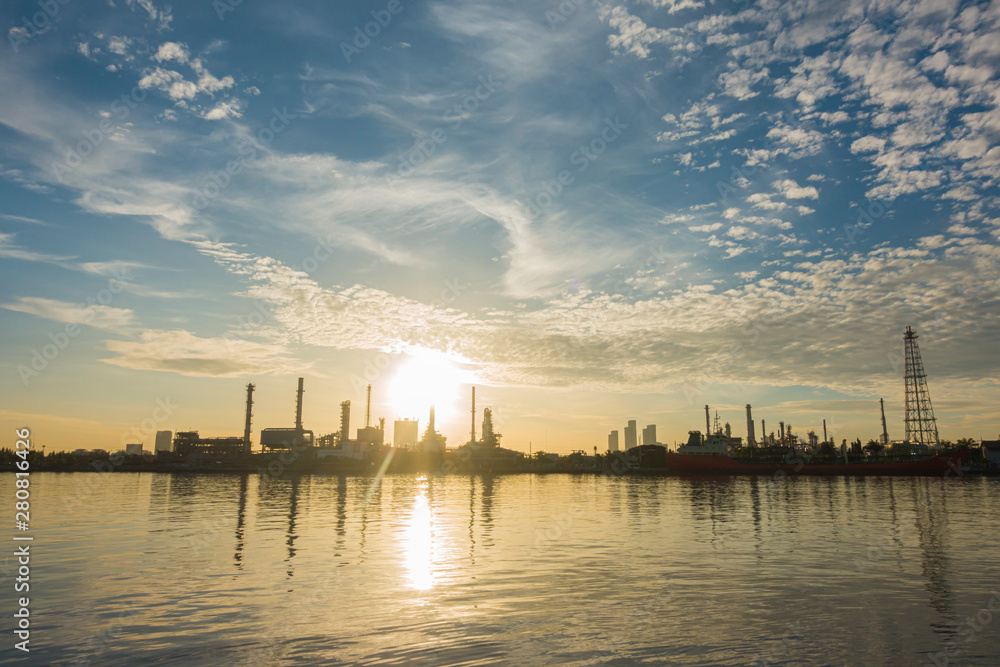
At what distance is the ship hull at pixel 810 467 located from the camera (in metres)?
107

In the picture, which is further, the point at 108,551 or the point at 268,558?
the point at 108,551

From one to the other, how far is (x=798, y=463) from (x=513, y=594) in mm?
132278

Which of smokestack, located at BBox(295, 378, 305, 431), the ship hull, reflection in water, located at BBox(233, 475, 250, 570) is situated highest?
smokestack, located at BBox(295, 378, 305, 431)

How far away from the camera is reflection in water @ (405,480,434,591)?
59.1 ft

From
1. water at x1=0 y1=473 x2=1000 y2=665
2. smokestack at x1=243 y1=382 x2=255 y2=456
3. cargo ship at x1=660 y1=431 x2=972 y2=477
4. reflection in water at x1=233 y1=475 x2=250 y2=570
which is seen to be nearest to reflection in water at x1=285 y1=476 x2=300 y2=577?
water at x1=0 y1=473 x2=1000 y2=665

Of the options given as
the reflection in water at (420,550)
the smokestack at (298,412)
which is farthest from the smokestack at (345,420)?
the reflection in water at (420,550)

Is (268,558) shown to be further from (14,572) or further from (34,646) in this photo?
(34,646)

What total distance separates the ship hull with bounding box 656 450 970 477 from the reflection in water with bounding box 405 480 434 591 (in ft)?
327

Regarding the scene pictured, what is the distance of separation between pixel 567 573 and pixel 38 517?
38038 mm

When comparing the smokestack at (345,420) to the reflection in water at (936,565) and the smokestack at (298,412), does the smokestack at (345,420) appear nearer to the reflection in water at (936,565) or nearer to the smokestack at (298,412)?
the smokestack at (298,412)

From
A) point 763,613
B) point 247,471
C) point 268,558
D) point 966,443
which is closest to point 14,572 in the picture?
point 268,558

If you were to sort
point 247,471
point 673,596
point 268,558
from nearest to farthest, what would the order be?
point 673,596, point 268,558, point 247,471

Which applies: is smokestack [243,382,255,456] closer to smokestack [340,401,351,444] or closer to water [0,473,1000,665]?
smokestack [340,401,351,444]

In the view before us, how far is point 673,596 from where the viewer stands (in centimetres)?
1592
